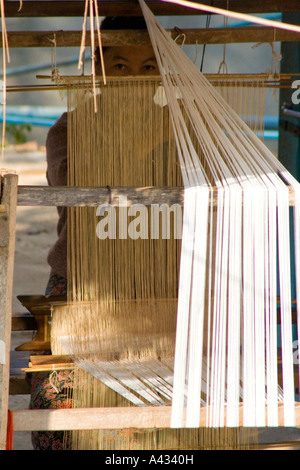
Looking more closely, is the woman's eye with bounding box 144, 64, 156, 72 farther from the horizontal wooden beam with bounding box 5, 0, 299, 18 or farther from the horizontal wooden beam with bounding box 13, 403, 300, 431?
the horizontal wooden beam with bounding box 13, 403, 300, 431

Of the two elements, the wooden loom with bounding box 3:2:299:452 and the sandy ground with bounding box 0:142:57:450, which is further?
the sandy ground with bounding box 0:142:57:450

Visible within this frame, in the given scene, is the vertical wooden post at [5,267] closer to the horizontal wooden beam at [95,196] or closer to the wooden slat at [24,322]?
the horizontal wooden beam at [95,196]

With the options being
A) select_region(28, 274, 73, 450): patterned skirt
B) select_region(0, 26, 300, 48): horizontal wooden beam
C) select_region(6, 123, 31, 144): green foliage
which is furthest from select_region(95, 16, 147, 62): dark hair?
select_region(6, 123, 31, 144): green foliage

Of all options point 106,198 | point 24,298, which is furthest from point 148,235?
point 106,198

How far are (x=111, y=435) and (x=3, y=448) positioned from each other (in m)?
0.62

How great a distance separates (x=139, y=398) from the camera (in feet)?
5.81

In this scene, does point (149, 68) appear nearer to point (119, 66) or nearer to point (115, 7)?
point (119, 66)

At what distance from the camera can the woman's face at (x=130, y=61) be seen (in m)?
2.40

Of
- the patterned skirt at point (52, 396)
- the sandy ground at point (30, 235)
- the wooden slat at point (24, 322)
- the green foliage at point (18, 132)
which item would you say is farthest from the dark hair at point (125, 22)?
the green foliage at point (18, 132)

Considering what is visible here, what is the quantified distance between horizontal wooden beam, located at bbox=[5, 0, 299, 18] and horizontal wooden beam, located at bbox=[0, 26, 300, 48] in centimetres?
17

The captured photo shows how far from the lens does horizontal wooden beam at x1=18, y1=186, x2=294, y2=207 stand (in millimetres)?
1392

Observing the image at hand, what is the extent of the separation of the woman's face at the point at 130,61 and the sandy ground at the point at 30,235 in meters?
2.52

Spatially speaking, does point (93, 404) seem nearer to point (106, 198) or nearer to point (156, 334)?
point (156, 334)
